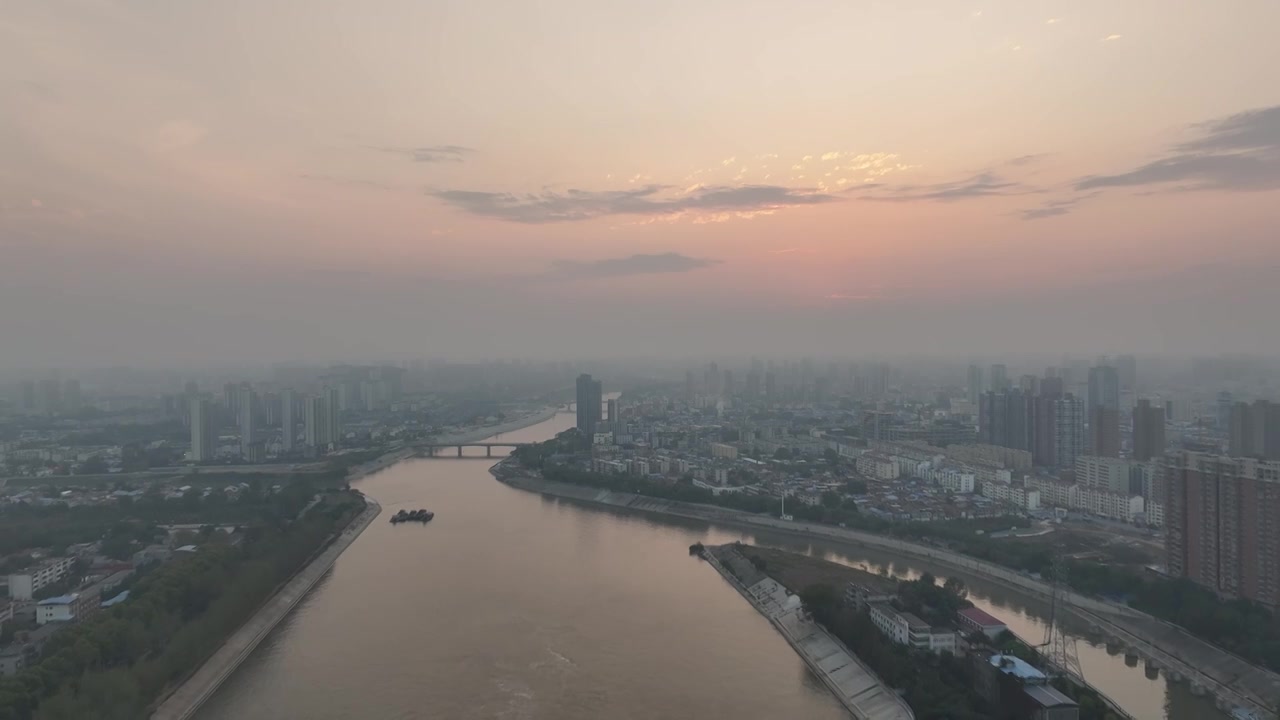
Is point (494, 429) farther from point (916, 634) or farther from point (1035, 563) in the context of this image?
point (916, 634)

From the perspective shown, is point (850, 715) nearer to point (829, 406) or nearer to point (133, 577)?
point (133, 577)

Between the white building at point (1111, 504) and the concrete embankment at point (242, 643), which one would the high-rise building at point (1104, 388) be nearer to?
the white building at point (1111, 504)

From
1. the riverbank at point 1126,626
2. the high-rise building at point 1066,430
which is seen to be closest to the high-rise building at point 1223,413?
the high-rise building at point 1066,430

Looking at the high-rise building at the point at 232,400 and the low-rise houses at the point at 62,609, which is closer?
the low-rise houses at the point at 62,609

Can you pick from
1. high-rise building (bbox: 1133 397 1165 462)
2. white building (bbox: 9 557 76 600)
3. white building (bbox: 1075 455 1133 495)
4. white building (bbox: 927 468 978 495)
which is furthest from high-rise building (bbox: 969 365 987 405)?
white building (bbox: 9 557 76 600)

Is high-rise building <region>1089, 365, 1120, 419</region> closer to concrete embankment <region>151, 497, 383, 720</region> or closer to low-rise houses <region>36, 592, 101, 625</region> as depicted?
concrete embankment <region>151, 497, 383, 720</region>

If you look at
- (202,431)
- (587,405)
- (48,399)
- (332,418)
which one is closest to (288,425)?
(332,418)

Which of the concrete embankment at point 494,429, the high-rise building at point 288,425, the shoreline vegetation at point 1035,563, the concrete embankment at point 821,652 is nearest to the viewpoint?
the concrete embankment at point 821,652

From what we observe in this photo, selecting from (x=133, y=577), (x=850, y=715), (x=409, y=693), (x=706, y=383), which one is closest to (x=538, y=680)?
(x=409, y=693)
